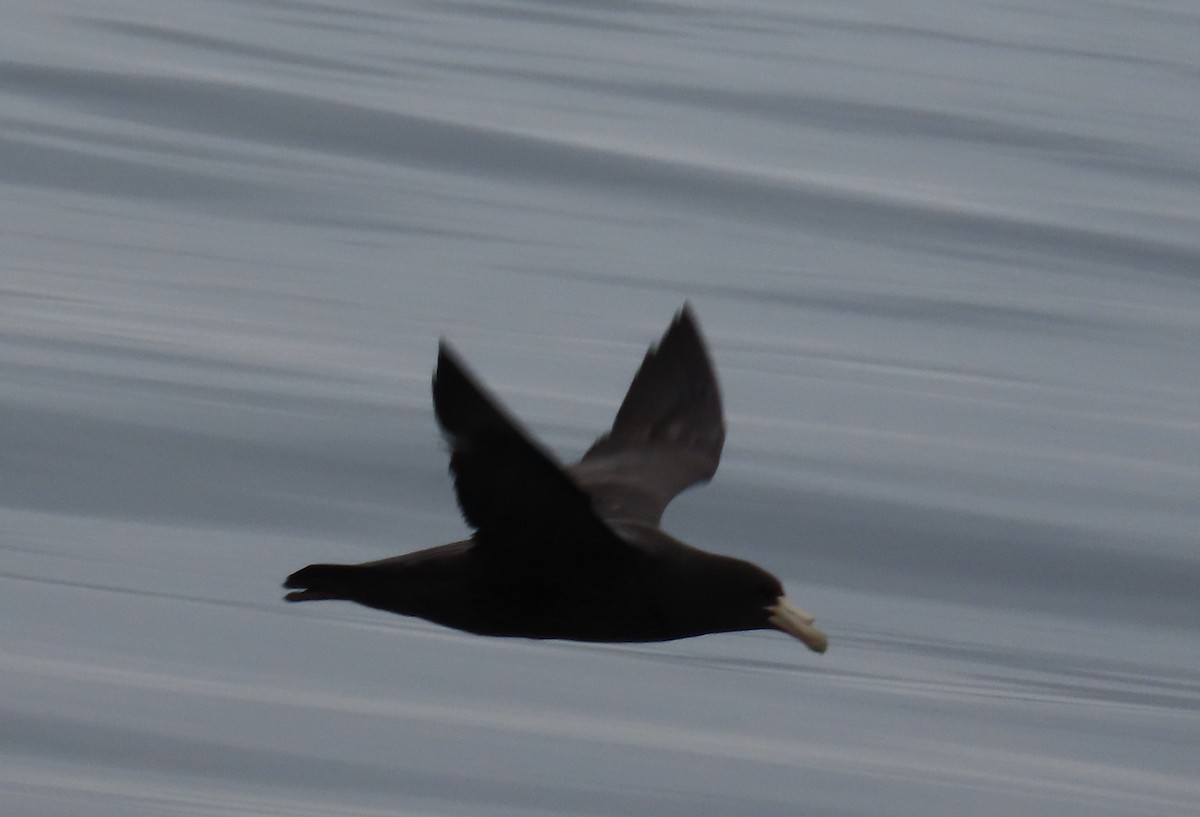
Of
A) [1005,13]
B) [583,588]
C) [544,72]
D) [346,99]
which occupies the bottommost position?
[583,588]

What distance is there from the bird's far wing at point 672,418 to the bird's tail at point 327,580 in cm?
101

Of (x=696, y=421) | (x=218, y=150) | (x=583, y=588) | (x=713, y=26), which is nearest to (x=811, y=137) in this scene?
(x=713, y=26)

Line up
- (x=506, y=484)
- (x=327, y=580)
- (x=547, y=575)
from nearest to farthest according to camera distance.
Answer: (x=506, y=484), (x=547, y=575), (x=327, y=580)

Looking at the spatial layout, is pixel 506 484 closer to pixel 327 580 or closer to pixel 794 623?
pixel 327 580

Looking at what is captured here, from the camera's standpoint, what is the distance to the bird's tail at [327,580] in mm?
4695

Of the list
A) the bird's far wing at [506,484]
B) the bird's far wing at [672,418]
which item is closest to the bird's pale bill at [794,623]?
the bird's far wing at [506,484]

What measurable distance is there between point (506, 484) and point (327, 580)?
567 millimetres

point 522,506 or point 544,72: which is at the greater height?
point 544,72

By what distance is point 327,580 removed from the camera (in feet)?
15.4

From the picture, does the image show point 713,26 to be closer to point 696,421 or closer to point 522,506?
point 696,421

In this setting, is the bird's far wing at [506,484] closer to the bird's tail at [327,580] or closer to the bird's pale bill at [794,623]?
the bird's tail at [327,580]

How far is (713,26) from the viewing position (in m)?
15.7

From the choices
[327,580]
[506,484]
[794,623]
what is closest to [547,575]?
[506,484]

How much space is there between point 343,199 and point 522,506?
23.6 ft
